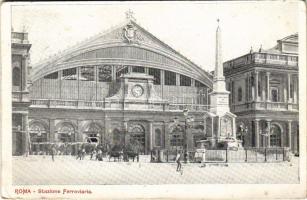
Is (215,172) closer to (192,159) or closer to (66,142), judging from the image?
(192,159)

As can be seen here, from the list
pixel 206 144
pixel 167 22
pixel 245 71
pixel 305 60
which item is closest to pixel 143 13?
pixel 167 22

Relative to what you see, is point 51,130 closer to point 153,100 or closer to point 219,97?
point 153,100

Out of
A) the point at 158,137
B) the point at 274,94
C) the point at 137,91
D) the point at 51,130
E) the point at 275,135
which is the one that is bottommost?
the point at 158,137

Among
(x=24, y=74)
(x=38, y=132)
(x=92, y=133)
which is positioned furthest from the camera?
Result: (x=92, y=133)

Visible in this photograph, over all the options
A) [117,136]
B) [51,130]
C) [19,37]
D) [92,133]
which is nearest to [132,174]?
[19,37]

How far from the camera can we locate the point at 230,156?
16.5m

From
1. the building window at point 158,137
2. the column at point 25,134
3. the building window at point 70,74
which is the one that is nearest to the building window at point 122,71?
the building window at point 70,74

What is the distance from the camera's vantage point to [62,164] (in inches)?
555

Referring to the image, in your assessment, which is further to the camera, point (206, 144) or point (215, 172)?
point (206, 144)

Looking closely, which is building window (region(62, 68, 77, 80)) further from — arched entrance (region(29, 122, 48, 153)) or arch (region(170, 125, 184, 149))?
arch (region(170, 125, 184, 149))

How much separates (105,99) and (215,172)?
636cm

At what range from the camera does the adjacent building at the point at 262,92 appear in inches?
719

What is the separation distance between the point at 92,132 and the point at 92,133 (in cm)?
14

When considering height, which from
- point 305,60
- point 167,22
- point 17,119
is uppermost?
point 167,22
